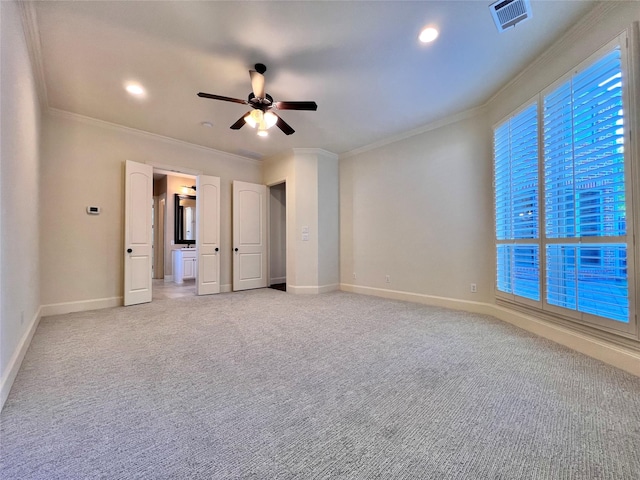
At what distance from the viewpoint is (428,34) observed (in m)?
2.42

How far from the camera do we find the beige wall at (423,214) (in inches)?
148

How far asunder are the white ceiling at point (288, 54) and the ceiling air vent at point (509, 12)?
79 mm

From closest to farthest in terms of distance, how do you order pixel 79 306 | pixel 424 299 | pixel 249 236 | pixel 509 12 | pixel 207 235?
pixel 509 12, pixel 79 306, pixel 424 299, pixel 207 235, pixel 249 236

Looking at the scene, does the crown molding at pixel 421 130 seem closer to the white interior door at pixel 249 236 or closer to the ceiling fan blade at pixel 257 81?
the white interior door at pixel 249 236

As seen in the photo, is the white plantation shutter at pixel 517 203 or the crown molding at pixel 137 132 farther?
the crown molding at pixel 137 132

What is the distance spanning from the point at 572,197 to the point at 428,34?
6.68 feet

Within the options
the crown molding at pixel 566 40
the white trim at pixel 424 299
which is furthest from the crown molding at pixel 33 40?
the white trim at pixel 424 299

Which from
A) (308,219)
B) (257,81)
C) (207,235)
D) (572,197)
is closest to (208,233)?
(207,235)

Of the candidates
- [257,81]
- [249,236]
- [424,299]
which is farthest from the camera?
[249,236]

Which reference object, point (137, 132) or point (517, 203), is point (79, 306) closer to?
point (137, 132)

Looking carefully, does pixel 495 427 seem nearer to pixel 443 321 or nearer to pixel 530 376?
pixel 530 376

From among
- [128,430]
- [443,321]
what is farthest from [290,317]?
[128,430]

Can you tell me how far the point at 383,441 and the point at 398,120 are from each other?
13.6 feet

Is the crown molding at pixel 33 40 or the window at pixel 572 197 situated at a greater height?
the crown molding at pixel 33 40
